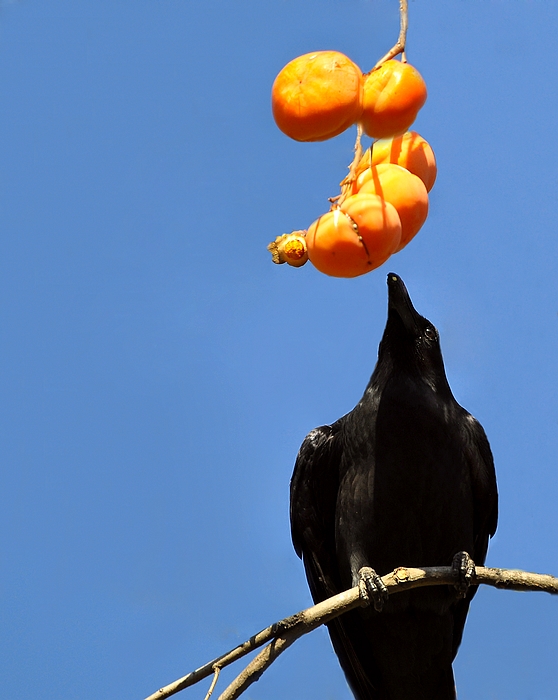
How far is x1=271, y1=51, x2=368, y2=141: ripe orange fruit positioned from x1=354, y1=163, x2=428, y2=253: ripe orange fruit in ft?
0.83

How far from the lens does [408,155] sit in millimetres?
3844

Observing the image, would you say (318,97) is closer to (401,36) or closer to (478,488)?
(401,36)

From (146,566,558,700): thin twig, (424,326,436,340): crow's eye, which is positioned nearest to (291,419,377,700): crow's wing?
(424,326,436,340): crow's eye

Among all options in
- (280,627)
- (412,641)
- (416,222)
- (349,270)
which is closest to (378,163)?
(416,222)

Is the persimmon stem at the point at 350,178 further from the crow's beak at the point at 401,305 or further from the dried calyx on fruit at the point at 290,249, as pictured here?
the crow's beak at the point at 401,305

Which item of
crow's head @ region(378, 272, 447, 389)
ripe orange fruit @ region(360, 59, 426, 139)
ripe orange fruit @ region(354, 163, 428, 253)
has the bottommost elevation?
ripe orange fruit @ region(354, 163, 428, 253)

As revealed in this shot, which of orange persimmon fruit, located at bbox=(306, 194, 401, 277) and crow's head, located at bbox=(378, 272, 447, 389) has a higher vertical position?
crow's head, located at bbox=(378, 272, 447, 389)

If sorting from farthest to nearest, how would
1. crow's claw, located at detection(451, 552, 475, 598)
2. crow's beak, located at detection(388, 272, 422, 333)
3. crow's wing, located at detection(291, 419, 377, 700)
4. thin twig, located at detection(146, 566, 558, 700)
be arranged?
crow's wing, located at detection(291, 419, 377, 700) → crow's beak, located at detection(388, 272, 422, 333) → crow's claw, located at detection(451, 552, 475, 598) → thin twig, located at detection(146, 566, 558, 700)

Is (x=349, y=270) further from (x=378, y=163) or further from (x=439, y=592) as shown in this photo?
(x=439, y=592)

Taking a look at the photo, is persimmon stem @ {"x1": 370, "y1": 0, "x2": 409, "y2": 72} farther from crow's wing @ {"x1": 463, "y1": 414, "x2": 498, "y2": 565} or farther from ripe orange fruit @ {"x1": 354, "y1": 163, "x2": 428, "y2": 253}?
crow's wing @ {"x1": 463, "y1": 414, "x2": 498, "y2": 565}

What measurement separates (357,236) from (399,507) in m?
2.99

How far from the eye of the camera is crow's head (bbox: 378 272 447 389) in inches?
253

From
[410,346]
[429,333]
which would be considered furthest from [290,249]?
[429,333]

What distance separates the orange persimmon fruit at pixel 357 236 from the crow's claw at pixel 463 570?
7.41 ft
